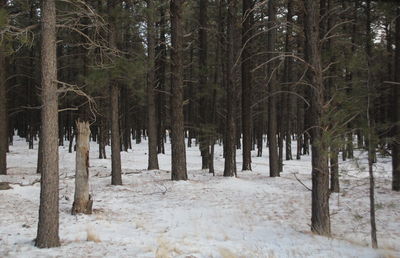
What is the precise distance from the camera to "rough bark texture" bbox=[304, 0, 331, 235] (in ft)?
28.8

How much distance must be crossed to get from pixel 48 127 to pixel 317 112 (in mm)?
5462

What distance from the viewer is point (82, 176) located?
10.8m

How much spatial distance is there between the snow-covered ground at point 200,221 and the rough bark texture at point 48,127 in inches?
20.3

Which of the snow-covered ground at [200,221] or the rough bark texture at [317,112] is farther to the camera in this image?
the rough bark texture at [317,112]

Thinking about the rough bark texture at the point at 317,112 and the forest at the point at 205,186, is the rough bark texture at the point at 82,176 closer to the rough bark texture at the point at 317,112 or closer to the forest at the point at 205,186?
the forest at the point at 205,186

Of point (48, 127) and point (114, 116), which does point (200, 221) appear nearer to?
point (48, 127)

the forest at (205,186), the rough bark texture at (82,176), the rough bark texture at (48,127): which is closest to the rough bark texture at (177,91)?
the forest at (205,186)

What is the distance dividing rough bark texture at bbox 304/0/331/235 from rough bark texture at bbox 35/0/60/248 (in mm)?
5213

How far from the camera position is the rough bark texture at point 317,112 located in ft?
28.8

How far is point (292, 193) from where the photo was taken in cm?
1466

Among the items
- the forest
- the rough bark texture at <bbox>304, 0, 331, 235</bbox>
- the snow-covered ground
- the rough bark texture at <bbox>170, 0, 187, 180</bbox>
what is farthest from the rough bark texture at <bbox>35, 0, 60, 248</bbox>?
the rough bark texture at <bbox>170, 0, 187, 180</bbox>

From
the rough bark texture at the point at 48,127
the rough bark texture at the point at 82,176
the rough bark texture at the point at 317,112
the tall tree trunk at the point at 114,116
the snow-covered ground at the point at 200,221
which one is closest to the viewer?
the rough bark texture at the point at 48,127

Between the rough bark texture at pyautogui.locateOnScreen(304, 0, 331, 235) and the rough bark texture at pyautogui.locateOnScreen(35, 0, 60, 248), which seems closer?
the rough bark texture at pyautogui.locateOnScreen(35, 0, 60, 248)

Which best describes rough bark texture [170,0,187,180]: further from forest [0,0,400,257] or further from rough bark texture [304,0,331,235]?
rough bark texture [304,0,331,235]
